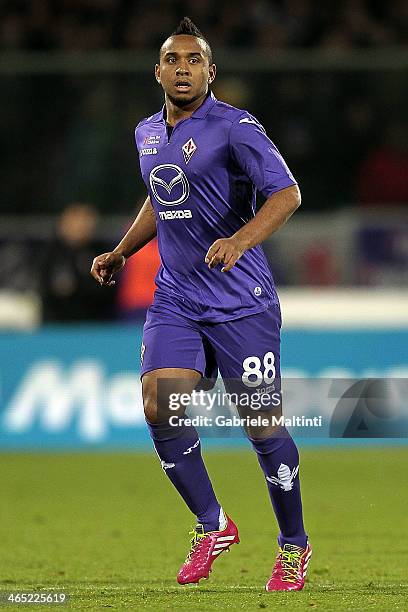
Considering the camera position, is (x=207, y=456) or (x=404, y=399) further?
(x=207, y=456)

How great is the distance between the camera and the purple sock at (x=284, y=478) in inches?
224

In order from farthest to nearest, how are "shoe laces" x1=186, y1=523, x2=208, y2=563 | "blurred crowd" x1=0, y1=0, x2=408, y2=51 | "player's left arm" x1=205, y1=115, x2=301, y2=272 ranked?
"blurred crowd" x1=0, y1=0, x2=408, y2=51 < "shoe laces" x1=186, y1=523, x2=208, y2=563 < "player's left arm" x1=205, y1=115, x2=301, y2=272

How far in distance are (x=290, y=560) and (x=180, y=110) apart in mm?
2005

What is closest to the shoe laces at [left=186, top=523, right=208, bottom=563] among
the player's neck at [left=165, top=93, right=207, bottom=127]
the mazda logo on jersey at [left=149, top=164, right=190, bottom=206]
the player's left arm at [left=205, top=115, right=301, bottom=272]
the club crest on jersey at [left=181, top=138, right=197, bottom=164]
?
the player's left arm at [left=205, top=115, right=301, bottom=272]

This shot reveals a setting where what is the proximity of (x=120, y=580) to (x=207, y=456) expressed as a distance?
5496mm

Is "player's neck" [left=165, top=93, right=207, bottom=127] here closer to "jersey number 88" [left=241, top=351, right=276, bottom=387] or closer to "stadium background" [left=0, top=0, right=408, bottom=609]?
"jersey number 88" [left=241, top=351, right=276, bottom=387]

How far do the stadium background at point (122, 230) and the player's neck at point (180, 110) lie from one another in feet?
19.2

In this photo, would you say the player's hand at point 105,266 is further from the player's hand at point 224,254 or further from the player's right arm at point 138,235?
the player's hand at point 224,254

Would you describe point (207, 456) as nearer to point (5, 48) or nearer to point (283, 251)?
point (283, 251)

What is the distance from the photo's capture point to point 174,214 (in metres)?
5.66

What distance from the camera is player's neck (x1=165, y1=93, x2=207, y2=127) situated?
18.6 feet

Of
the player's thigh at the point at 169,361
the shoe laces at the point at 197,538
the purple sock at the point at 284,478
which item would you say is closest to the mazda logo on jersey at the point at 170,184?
the player's thigh at the point at 169,361

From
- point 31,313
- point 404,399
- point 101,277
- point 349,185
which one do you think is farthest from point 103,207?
point 101,277

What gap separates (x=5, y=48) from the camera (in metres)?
14.0
